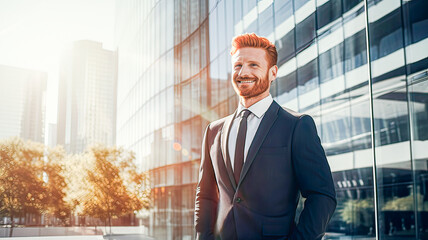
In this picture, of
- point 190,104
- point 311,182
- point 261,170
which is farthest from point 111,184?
point 311,182

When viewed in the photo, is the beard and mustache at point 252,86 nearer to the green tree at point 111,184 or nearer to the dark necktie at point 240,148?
the dark necktie at point 240,148

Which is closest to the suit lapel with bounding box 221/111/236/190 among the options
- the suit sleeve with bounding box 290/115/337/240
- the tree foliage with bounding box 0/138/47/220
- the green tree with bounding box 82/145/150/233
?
the suit sleeve with bounding box 290/115/337/240

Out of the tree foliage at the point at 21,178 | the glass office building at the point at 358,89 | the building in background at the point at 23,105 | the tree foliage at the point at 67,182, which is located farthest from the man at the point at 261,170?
the building in background at the point at 23,105

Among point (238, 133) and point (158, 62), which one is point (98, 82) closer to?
point (158, 62)

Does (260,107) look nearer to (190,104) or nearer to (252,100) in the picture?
(252,100)

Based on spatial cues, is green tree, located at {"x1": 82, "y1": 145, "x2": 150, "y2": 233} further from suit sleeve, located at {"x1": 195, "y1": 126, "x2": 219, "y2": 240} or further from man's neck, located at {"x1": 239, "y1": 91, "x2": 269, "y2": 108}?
man's neck, located at {"x1": 239, "y1": 91, "x2": 269, "y2": 108}

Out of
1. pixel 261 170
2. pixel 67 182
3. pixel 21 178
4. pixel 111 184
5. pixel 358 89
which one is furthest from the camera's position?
pixel 111 184

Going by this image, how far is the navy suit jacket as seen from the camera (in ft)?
7.39

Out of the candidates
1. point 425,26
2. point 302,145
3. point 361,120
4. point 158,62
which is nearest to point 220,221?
point 302,145

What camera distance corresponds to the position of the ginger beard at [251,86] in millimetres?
2578

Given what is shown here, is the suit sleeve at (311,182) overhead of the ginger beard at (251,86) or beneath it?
beneath

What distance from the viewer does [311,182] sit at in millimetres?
2268

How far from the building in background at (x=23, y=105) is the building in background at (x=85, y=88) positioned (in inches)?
3528

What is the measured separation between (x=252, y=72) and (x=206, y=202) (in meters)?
0.86
